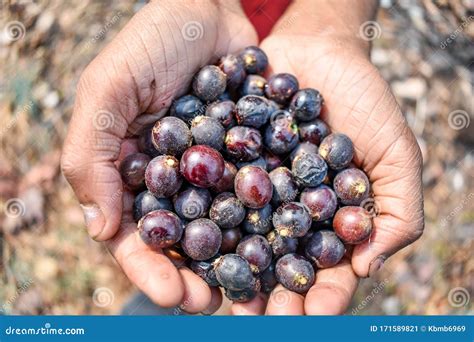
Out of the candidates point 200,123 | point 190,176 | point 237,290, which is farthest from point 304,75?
point 237,290

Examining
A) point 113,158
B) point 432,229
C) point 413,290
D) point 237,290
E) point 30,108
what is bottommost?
point 413,290

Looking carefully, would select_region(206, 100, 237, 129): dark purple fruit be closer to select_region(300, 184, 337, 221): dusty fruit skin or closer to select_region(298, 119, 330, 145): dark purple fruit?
select_region(298, 119, 330, 145): dark purple fruit

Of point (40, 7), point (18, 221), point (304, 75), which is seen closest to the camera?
point (304, 75)

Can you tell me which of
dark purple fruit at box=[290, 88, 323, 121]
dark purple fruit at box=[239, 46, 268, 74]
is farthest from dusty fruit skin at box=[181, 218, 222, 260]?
dark purple fruit at box=[239, 46, 268, 74]

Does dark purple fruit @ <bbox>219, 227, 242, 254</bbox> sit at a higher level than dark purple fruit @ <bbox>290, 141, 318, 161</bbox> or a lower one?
lower

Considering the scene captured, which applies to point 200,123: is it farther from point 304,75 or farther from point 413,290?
point 413,290

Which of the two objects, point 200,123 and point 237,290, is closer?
point 237,290
